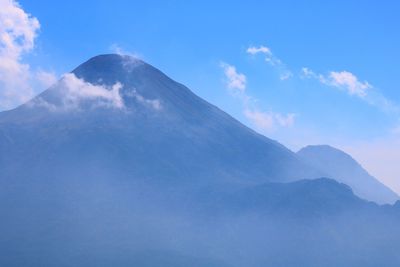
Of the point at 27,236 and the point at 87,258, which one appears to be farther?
the point at 27,236

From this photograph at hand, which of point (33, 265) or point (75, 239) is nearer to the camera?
point (33, 265)

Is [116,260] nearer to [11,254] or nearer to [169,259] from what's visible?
[169,259]

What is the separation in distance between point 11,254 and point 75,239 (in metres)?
23.1

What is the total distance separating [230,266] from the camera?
197 meters

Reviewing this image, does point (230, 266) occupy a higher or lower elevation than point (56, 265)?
higher

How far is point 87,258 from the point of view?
186125 millimetres

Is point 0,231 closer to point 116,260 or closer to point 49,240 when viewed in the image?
point 49,240

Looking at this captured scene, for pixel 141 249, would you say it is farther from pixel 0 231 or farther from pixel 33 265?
pixel 0 231

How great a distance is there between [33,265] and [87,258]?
17.1 meters

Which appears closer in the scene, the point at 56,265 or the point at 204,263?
the point at 56,265

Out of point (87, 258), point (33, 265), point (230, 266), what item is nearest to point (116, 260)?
point (87, 258)

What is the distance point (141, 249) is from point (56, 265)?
31617mm

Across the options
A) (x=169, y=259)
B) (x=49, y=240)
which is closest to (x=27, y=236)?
(x=49, y=240)

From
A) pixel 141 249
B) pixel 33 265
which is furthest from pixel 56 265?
pixel 141 249
